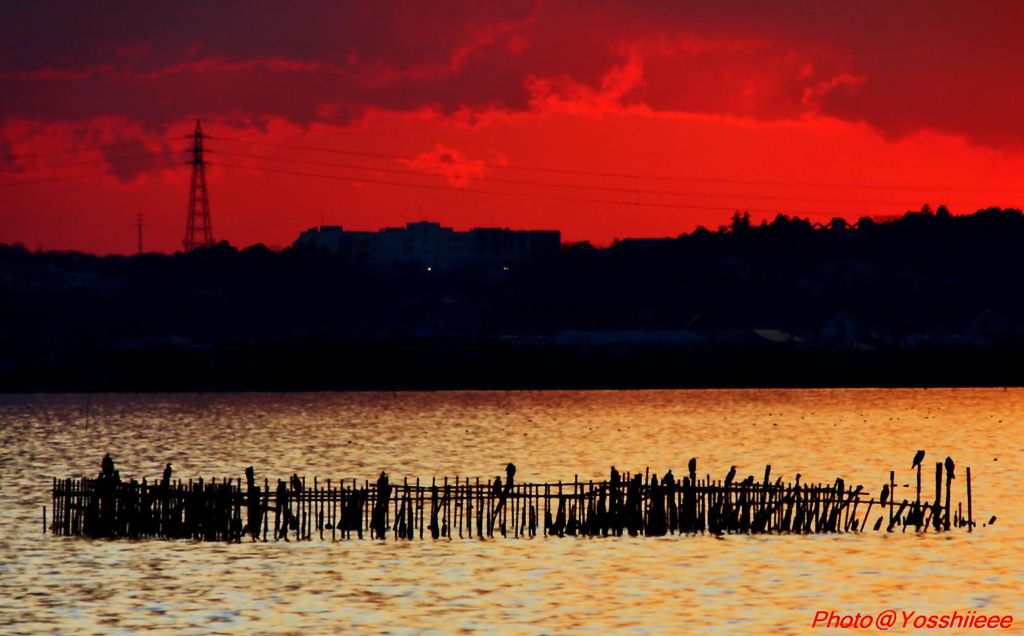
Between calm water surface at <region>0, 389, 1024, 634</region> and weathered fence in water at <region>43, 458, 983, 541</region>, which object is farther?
weathered fence in water at <region>43, 458, 983, 541</region>

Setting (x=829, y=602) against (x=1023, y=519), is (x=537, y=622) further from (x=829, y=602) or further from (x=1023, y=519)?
(x=1023, y=519)

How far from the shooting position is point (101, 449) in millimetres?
120000

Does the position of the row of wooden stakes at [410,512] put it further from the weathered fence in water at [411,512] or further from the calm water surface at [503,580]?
the calm water surface at [503,580]

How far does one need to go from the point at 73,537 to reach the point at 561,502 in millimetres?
15951

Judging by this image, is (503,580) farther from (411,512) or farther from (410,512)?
(410,512)

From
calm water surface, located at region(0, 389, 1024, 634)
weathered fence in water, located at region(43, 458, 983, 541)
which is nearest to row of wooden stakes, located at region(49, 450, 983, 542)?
weathered fence in water, located at region(43, 458, 983, 541)

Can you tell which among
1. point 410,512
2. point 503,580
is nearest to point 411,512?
point 410,512

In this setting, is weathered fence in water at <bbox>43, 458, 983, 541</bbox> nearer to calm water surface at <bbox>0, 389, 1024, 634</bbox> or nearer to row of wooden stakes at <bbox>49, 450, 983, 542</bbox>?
row of wooden stakes at <bbox>49, 450, 983, 542</bbox>

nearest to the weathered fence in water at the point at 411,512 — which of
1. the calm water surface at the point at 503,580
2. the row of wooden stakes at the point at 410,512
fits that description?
the row of wooden stakes at the point at 410,512

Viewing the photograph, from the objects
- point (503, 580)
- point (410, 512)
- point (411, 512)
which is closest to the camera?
point (503, 580)

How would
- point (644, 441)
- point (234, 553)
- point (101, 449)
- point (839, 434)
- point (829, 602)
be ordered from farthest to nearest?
1. point (839, 434)
2. point (644, 441)
3. point (101, 449)
4. point (234, 553)
5. point (829, 602)

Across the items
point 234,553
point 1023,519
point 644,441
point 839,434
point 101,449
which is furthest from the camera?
point 839,434

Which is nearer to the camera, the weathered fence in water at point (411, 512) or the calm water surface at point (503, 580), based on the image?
the calm water surface at point (503, 580)

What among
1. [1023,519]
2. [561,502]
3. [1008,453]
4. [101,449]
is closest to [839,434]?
[1008,453]
